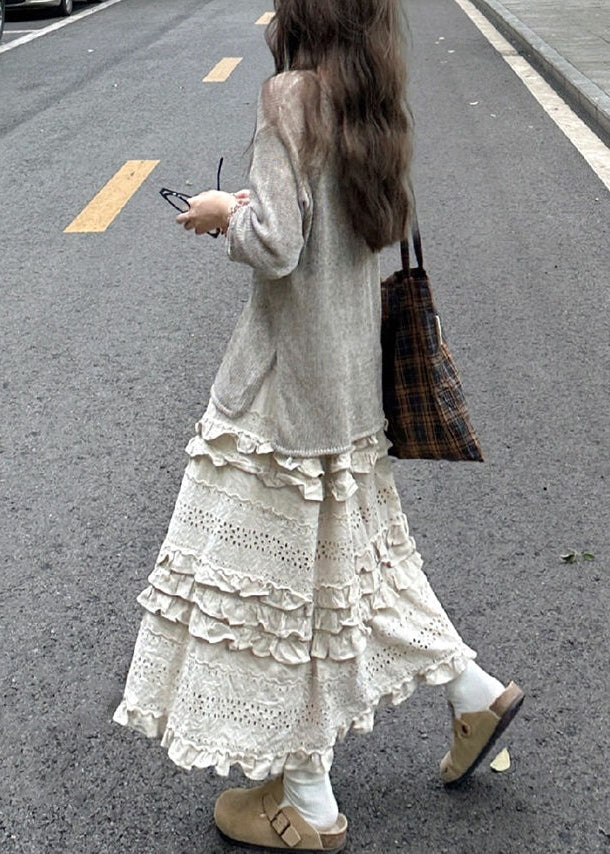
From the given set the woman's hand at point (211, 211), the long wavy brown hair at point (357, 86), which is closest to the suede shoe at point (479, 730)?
the long wavy brown hair at point (357, 86)

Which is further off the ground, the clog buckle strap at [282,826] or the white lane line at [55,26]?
the clog buckle strap at [282,826]

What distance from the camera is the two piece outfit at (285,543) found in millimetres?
2418

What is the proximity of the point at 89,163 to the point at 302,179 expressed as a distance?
7.26 m

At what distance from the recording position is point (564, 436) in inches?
186

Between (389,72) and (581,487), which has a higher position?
(389,72)

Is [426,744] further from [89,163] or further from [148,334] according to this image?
[89,163]

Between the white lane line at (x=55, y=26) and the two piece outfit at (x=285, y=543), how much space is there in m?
14.2

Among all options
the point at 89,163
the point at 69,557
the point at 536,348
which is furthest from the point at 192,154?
the point at 69,557

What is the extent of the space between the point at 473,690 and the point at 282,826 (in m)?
0.50

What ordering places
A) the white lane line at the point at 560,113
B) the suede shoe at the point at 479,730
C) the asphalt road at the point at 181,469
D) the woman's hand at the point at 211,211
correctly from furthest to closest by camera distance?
1. the white lane line at the point at 560,113
2. the asphalt road at the point at 181,469
3. the suede shoe at the point at 479,730
4. the woman's hand at the point at 211,211

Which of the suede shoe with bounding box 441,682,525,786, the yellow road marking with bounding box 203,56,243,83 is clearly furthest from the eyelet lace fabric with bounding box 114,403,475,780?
the yellow road marking with bounding box 203,56,243,83

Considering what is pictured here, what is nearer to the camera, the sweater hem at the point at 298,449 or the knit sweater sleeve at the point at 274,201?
the knit sweater sleeve at the point at 274,201

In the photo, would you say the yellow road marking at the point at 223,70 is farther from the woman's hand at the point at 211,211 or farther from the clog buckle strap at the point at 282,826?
the clog buckle strap at the point at 282,826

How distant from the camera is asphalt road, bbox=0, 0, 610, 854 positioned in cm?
290
